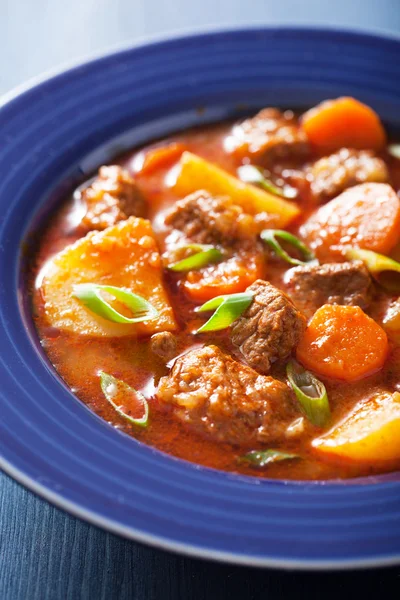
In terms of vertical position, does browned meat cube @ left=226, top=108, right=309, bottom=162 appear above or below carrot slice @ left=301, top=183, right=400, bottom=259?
above

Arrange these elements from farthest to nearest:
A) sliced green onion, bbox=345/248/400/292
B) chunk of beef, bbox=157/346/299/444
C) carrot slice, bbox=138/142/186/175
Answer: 1. carrot slice, bbox=138/142/186/175
2. sliced green onion, bbox=345/248/400/292
3. chunk of beef, bbox=157/346/299/444

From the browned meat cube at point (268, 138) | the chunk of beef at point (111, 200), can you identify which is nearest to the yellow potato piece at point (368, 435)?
the chunk of beef at point (111, 200)

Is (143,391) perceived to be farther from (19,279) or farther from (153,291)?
(19,279)

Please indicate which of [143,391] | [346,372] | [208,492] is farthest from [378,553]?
[143,391]

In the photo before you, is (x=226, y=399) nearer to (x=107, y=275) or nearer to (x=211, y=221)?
(x=107, y=275)

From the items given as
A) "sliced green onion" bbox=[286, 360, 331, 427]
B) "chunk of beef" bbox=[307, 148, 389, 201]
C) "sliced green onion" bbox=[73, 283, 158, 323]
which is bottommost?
"sliced green onion" bbox=[286, 360, 331, 427]

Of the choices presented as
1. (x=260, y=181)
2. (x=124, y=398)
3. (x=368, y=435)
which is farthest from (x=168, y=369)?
(x=260, y=181)

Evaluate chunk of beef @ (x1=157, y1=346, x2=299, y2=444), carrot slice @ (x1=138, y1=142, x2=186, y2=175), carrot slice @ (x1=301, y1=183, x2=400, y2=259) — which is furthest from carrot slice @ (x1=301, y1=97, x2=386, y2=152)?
chunk of beef @ (x1=157, y1=346, x2=299, y2=444)

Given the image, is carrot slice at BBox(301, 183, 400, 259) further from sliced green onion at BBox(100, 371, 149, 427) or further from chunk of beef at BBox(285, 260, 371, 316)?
sliced green onion at BBox(100, 371, 149, 427)
